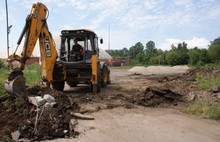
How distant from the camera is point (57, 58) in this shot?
1138 cm

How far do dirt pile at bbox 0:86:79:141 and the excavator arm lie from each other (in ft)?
1.66

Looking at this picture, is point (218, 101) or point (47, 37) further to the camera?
point (47, 37)

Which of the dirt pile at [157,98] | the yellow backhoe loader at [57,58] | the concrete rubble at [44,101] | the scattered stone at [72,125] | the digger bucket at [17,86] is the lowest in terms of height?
the scattered stone at [72,125]

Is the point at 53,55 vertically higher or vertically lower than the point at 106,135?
higher

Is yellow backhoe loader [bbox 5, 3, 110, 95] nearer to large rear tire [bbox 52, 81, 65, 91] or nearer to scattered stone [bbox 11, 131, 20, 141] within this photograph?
large rear tire [bbox 52, 81, 65, 91]

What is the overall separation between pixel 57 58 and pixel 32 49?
2.12 m

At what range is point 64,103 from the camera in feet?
26.2

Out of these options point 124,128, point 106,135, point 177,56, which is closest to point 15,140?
point 106,135

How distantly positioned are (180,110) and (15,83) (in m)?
5.07

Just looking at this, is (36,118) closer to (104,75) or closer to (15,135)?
(15,135)

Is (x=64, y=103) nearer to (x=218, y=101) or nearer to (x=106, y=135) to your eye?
(x=106, y=135)

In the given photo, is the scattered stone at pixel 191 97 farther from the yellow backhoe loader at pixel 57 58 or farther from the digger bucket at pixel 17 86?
the digger bucket at pixel 17 86

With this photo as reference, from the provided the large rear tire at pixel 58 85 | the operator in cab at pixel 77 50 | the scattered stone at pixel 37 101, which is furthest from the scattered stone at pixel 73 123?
the operator in cab at pixel 77 50

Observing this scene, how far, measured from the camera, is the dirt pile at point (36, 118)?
5.92 metres
